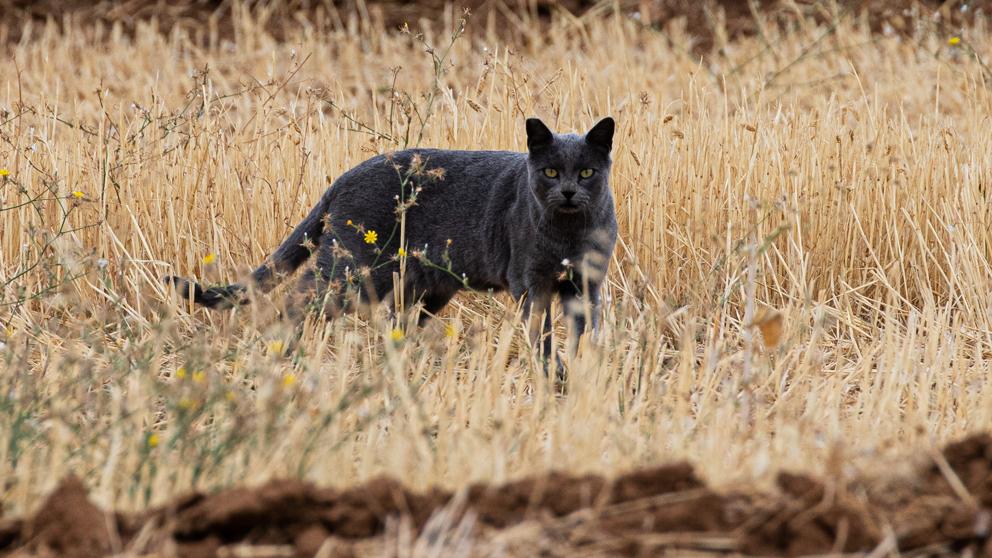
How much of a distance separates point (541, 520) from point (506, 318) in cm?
190

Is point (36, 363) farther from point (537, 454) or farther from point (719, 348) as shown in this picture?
point (719, 348)

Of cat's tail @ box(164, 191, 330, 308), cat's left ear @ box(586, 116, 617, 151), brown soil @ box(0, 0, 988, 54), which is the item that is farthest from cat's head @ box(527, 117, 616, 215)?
brown soil @ box(0, 0, 988, 54)

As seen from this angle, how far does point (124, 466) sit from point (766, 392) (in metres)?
2.01

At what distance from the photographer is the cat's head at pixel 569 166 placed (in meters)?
3.98

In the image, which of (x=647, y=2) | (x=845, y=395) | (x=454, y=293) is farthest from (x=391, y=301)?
(x=647, y=2)

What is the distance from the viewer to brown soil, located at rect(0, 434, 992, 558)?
203cm

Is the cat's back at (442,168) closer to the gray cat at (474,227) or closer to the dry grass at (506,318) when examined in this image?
the gray cat at (474,227)

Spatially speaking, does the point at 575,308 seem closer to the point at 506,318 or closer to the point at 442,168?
the point at 506,318

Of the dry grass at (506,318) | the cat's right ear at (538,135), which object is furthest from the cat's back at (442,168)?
the dry grass at (506,318)

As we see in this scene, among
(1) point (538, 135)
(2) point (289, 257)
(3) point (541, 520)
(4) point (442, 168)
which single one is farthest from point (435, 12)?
(3) point (541, 520)

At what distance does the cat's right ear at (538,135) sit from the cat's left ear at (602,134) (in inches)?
5.6

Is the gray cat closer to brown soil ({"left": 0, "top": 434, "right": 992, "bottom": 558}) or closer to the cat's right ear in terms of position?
the cat's right ear

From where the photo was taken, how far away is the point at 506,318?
3.96 m

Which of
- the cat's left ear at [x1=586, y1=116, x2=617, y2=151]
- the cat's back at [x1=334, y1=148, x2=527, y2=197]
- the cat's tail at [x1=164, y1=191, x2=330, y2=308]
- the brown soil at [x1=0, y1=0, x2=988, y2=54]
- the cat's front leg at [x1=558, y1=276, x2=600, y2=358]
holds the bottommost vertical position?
the cat's front leg at [x1=558, y1=276, x2=600, y2=358]
